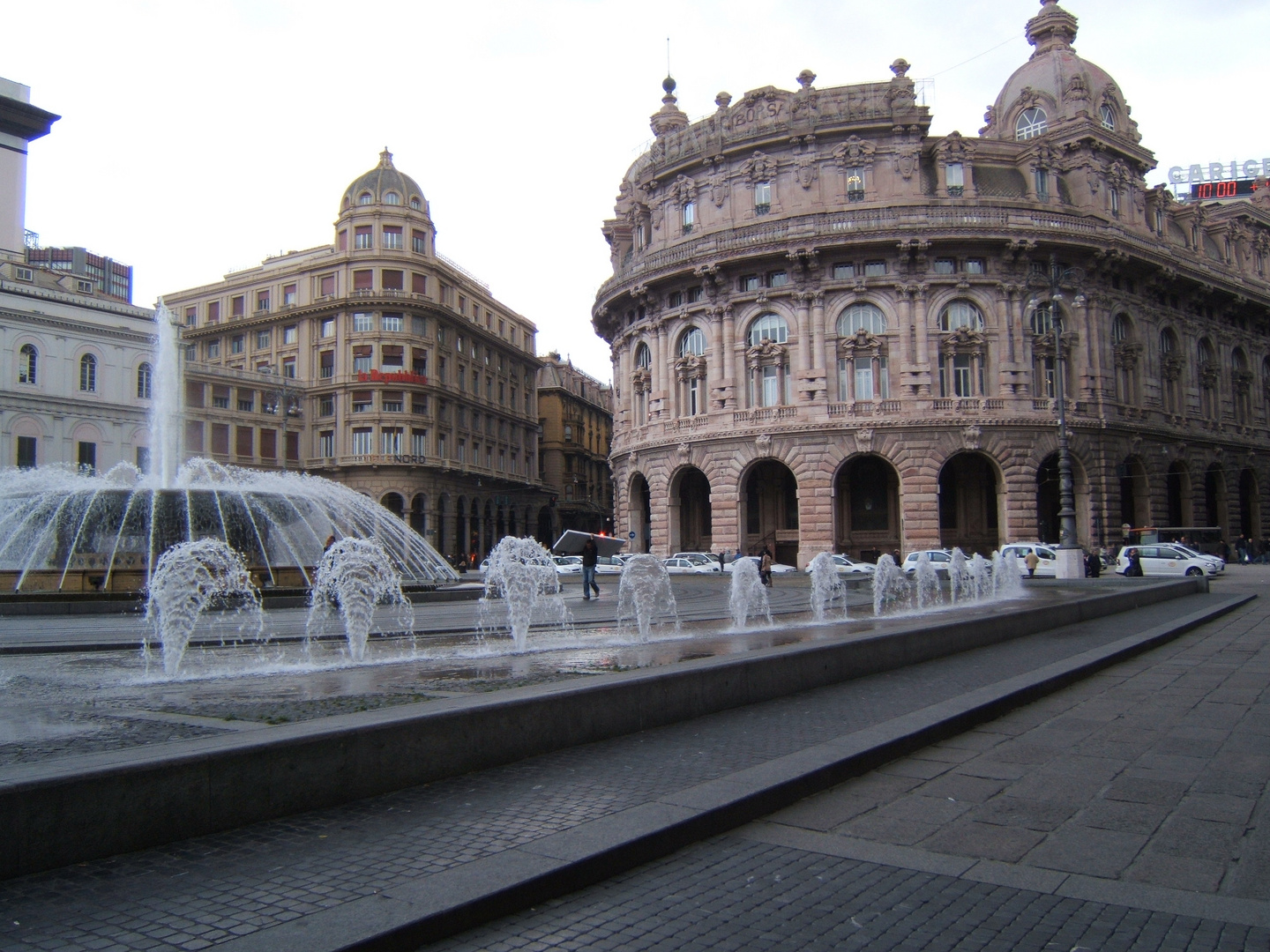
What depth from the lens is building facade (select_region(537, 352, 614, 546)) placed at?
75062mm

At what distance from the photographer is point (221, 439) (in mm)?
52188

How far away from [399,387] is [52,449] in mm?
17315

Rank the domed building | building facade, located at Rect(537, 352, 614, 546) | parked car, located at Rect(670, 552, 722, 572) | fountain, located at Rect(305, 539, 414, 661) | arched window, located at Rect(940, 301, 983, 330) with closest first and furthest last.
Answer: fountain, located at Rect(305, 539, 414, 661) < parked car, located at Rect(670, 552, 722, 572) < the domed building < arched window, located at Rect(940, 301, 983, 330) < building facade, located at Rect(537, 352, 614, 546)

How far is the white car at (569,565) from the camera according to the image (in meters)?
43.0

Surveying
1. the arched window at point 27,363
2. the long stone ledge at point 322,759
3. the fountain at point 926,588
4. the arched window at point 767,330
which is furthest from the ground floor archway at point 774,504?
the arched window at point 27,363

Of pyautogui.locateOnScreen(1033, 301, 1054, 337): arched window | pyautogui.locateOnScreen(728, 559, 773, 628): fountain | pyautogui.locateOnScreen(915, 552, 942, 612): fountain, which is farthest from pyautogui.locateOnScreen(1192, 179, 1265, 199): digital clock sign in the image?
pyautogui.locateOnScreen(728, 559, 773, 628): fountain

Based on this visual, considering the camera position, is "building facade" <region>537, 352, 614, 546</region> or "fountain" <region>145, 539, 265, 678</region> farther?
"building facade" <region>537, 352, 614, 546</region>

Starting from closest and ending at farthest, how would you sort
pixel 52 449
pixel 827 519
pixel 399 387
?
pixel 827 519
pixel 52 449
pixel 399 387

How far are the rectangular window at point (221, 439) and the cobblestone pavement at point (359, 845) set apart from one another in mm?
51003

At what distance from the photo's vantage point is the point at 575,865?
3805mm

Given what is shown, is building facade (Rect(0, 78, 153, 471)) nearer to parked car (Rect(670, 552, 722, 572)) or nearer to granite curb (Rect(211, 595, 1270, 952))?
parked car (Rect(670, 552, 722, 572))

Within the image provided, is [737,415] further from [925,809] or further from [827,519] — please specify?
[925,809]

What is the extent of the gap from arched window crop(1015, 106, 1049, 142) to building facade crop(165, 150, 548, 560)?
32222 mm

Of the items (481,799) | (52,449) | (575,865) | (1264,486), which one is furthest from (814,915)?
(1264,486)
